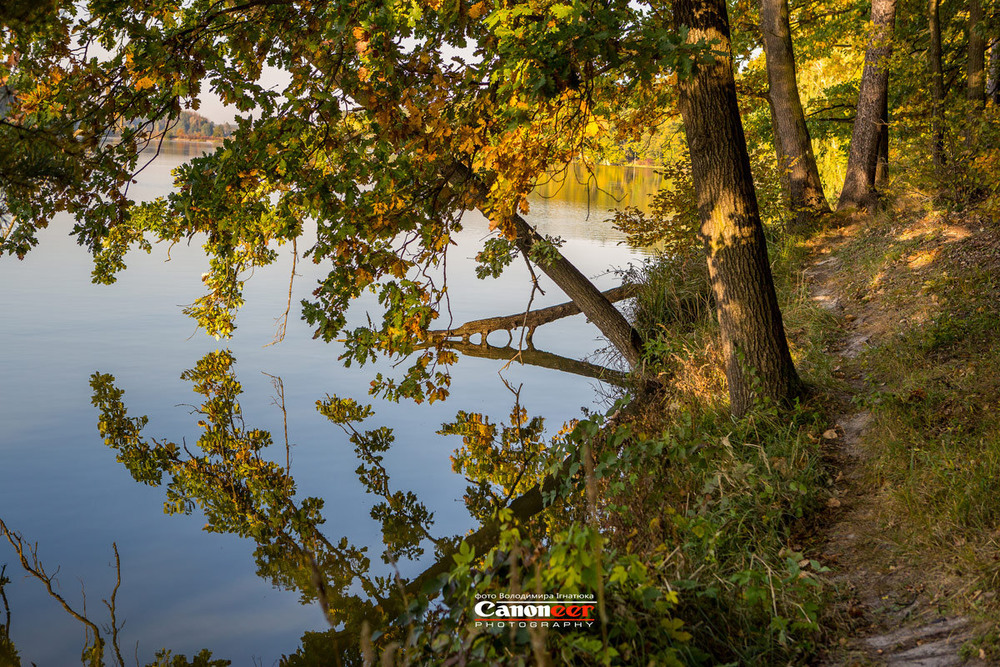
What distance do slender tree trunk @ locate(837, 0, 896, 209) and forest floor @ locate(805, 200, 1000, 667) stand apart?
115 inches

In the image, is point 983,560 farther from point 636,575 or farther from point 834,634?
point 636,575

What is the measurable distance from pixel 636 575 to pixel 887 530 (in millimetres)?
1972

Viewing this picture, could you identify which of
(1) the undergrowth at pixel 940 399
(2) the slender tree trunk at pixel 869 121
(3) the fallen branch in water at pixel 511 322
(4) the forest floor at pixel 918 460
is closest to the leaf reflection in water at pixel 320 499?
(3) the fallen branch in water at pixel 511 322

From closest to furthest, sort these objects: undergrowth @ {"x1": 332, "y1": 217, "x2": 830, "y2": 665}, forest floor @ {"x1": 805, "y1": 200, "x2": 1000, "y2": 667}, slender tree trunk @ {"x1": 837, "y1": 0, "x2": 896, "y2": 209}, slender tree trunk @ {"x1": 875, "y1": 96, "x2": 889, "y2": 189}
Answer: undergrowth @ {"x1": 332, "y1": 217, "x2": 830, "y2": 665} < forest floor @ {"x1": 805, "y1": 200, "x2": 1000, "y2": 667} < slender tree trunk @ {"x1": 837, "y1": 0, "x2": 896, "y2": 209} < slender tree trunk @ {"x1": 875, "y1": 96, "x2": 889, "y2": 189}

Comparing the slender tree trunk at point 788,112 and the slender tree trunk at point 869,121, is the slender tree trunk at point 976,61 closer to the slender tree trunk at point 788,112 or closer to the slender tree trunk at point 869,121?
the slender tree trunk at point 869,121

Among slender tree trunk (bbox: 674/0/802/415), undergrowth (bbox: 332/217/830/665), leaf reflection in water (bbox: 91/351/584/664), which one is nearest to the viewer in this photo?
undergrowth (bbox: 332/217/830/665)

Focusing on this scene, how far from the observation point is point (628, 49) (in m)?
3.88

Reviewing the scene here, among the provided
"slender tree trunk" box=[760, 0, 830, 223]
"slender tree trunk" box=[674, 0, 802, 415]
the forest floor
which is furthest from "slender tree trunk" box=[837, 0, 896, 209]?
"slender tree trunk" box=[674, 0, 802, 415]

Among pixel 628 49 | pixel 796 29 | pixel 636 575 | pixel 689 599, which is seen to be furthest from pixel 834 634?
pixel 796 29

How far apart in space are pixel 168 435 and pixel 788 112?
938 cm

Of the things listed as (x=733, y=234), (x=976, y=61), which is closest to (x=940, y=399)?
(x=733, y=234)

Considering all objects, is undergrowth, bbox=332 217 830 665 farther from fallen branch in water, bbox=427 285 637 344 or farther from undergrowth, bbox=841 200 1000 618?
fallen branch in water, bbox=427 285 637 344

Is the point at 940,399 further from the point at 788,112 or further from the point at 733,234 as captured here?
the point at 788,112

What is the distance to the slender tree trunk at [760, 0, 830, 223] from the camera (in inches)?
418
